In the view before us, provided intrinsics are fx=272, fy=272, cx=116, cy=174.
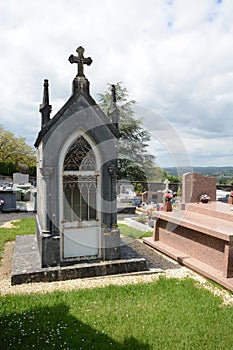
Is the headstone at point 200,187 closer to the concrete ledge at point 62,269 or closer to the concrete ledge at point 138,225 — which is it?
the concrete ledge at point 138,225

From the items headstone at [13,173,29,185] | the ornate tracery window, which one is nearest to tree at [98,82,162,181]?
headstone at [13,173,29,185]

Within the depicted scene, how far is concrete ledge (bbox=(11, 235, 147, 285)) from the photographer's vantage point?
5602 mm

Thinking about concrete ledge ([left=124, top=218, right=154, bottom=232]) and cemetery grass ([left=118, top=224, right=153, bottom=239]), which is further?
concrete ledge ([left=124, top=218, right=154, bottom=232])

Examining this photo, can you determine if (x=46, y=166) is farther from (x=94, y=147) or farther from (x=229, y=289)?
(x=229, y=289)

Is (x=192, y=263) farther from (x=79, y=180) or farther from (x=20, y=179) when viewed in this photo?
(x=20, y=179)

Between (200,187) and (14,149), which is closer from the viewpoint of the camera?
(200,187)

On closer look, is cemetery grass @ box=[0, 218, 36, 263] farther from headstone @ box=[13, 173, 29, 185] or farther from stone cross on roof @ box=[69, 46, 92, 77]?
headstone @ box=[13, 173, 29, 185]

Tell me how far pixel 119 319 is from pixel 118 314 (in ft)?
0.49

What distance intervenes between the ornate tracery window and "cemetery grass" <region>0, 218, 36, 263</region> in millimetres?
3025

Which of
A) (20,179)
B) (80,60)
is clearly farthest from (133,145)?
(80,60)

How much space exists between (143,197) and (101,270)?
525 inches

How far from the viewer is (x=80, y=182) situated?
646 centimetres

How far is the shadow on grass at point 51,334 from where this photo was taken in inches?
136

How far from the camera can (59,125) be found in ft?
20.0
